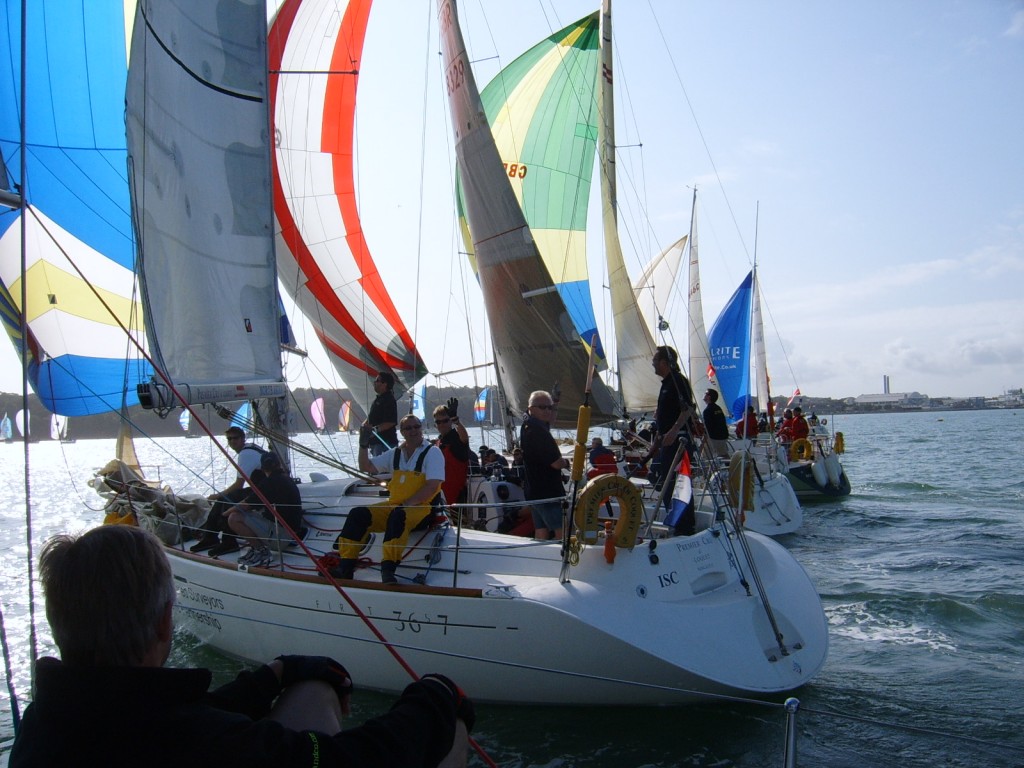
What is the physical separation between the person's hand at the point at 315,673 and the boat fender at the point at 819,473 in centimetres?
1849

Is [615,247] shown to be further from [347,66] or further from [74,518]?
[74,518]

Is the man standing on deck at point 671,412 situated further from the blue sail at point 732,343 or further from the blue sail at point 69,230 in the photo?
the blue sail at point 732,343

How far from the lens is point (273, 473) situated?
6551mm

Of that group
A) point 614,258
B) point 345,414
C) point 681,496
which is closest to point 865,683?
point 681,496

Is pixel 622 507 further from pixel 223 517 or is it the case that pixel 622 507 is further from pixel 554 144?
pixel 554 144

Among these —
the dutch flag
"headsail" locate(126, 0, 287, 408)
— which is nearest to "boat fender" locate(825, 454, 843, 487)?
the dutch flag

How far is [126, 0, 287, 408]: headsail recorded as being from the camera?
6.43 meters

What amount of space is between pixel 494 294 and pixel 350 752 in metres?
9.84

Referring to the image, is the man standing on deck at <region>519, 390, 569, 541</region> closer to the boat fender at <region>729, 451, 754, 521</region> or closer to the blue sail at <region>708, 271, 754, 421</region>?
the boat fender at <region>729, 451, 754, 521</region>

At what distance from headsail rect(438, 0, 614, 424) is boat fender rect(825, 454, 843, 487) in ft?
34.9

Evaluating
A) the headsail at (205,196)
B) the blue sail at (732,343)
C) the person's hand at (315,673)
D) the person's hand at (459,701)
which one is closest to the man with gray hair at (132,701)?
the person's hand at (459,701)

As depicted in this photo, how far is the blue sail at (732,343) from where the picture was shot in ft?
78.1

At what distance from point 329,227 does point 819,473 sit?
12.9 meters

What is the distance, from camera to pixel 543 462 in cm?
590
